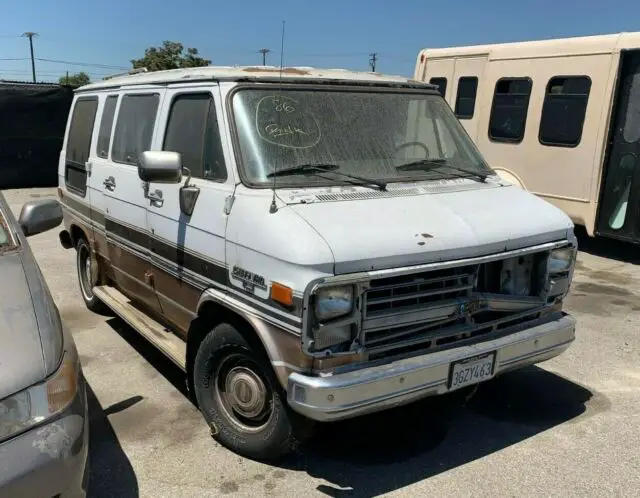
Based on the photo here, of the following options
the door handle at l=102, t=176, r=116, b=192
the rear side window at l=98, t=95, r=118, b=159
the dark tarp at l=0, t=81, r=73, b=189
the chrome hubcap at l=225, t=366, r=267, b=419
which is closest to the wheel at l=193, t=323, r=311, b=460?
the chrome hubcap at l=225, t=366, r=267, b=419

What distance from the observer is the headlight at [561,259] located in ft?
12.5

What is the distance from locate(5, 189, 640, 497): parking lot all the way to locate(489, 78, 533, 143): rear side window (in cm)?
499

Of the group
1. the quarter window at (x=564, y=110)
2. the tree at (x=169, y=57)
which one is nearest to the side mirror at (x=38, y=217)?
the quarter window at (x=564, y=110)

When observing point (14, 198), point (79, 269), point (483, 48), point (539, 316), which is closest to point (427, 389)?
point (539, 316)

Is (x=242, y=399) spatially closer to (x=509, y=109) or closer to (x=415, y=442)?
(x=415, y=442)

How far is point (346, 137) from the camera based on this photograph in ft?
13.1

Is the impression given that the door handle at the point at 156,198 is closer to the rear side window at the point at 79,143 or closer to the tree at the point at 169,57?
the rear side window at the point at 79,143

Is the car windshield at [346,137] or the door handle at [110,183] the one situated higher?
the car windshield at [346,137]

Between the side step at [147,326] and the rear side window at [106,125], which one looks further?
the rear side window at [106,125]

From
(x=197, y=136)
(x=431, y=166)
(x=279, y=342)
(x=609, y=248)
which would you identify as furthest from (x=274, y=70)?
(x=609, y=248)

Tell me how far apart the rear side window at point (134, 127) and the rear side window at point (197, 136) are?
0.31m

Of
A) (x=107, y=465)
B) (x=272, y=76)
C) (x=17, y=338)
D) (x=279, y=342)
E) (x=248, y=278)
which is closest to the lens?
(x=17, y=338)

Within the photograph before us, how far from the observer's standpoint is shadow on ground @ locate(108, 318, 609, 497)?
11.5ft

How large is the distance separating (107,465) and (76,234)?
3.31 metres
